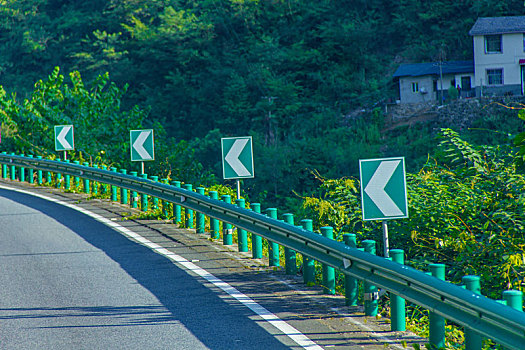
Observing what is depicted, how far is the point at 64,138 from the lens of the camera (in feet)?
65.9

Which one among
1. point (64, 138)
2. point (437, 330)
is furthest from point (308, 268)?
point (64, 138)

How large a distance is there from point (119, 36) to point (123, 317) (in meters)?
69.4

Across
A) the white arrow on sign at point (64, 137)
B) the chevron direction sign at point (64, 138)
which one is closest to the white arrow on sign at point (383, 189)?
the chevron direction sign at point (64, 138)

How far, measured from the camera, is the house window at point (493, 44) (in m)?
59.7

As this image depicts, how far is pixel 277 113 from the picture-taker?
65062 mm

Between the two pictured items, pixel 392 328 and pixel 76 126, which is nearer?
pixel 392 328

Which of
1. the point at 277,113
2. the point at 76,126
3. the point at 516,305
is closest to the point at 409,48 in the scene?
the point at 277,113

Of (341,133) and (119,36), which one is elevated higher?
(119,36)

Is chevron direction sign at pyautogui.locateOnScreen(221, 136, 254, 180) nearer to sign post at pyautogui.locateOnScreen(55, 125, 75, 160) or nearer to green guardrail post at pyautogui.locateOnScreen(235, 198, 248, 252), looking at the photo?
green guardrail post at pyautogui.locateOnScreen(235, 198, 248, 252)

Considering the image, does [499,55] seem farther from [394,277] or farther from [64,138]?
[394,277]

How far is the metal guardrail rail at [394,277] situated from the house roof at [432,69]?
5384 cm

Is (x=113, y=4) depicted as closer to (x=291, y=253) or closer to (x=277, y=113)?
(x=277, y=113)

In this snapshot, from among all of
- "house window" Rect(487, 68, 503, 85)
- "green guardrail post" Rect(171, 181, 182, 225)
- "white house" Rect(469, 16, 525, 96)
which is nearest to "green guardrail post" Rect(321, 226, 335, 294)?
"green guardrail post" Rect(171, 181, 182, 225)

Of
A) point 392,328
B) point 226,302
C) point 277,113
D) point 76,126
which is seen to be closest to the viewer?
point 392,328
